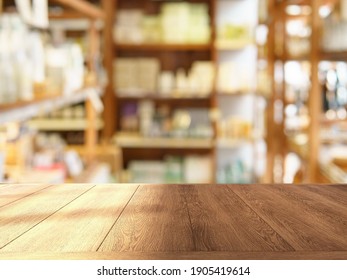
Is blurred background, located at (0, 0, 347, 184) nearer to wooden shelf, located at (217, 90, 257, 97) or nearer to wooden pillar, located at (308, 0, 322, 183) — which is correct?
wooden shelf, located at (217, 90, 257, 97)

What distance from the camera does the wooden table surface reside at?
1120mm

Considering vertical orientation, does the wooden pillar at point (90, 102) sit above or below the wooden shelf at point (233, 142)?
above

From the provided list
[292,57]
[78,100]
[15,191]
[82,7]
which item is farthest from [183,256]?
[292,57]

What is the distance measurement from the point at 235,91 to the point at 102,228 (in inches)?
163

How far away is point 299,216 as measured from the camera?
141 cm

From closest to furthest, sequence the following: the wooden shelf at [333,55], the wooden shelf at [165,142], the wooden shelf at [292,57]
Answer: the wooden shelf at [333,55] < the wooden shelf at [292,57] < the wooden shelf at [165,142]

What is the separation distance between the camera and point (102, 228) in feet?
4.24

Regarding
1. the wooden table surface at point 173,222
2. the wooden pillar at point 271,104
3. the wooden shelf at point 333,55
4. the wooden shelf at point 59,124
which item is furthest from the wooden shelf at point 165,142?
the wooden table surface at point 173,222

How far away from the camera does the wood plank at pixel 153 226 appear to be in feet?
3.79

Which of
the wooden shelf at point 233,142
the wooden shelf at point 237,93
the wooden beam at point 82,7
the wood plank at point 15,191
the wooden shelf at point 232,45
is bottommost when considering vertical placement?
the wooden shelf at point 233,142

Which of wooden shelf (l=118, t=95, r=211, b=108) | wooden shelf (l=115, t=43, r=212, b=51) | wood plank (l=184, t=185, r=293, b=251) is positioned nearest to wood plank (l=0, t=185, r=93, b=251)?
wood plank (l=184, t=185, r=293, b=251)

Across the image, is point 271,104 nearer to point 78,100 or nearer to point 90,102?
point 90,102

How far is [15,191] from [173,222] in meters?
0.57

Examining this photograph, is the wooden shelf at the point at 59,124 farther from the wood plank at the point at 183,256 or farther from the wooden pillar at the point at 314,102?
the wood plank at the point at 183,256
